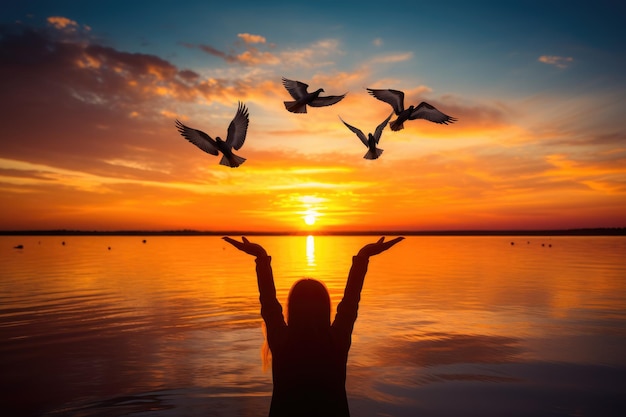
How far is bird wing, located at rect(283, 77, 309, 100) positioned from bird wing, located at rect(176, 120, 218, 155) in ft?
5.29

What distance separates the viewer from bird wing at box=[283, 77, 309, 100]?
7.89 metres

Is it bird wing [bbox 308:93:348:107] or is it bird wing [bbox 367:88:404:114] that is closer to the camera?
bird wing [bbox 308:93:348:107]

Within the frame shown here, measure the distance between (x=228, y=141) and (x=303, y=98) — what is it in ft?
4.62

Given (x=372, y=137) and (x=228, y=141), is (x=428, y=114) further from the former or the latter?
(x=228, y=141)

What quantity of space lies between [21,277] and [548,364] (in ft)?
128

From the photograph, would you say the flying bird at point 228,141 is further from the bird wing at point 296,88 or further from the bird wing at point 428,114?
the bird wing at point 428,114

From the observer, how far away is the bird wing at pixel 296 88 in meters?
7.89

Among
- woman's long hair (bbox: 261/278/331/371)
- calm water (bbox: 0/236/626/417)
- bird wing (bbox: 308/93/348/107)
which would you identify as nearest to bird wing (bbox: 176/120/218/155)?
bird wing (bbox: 308/93/348/107)

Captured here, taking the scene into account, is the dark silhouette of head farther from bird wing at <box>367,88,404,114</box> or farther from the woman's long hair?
bird wing at <box>367,88,404,114</box>

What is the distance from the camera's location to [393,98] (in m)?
8.14

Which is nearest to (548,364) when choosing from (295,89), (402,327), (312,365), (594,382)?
(594,382)

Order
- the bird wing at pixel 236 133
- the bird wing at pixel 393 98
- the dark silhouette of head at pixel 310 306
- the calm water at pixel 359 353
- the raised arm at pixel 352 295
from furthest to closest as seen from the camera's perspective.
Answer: the calm water at pixel 359 353 < the bird wing at pixel 393 98 < the bird wing at pixel 236 133 < the raised arm at pixel 352 295 < the dark silhouette of head at pixel 310 306

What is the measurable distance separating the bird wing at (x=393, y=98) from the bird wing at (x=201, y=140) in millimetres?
2816

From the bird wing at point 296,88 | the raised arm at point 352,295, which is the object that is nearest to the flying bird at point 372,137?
the bird wing at point 296,88
